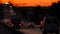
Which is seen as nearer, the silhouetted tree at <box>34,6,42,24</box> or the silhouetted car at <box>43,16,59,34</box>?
the silhouetted car at <box>43,16,59,34</box>

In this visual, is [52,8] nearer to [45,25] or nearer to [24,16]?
[24,16]

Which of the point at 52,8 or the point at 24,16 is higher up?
the point at 52,8

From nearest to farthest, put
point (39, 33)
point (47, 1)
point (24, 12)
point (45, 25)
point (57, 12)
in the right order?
1. point (45, 25)
2. point (39, 33)
3. point (47, 1)
4. point (57, 12)
5. point (24, 12)

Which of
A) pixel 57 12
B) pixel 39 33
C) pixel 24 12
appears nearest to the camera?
pixel 39 33

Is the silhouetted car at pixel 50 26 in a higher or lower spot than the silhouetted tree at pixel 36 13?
higher

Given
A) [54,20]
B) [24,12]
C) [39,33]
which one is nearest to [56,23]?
[54,20]

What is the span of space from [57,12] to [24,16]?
16.8 feet

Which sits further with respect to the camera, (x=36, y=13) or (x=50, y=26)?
(x=36, y=13)

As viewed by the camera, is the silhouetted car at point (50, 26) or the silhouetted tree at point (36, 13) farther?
the silhouetted tree at point (36, 13)

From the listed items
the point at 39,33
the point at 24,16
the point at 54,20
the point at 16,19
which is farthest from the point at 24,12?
the point at 54,20

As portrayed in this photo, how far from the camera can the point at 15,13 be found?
2655 cm

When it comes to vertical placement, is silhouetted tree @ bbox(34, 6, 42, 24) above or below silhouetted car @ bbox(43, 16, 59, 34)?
below

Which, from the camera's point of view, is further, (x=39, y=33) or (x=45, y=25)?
(x=39, y=33)

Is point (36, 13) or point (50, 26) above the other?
point (50, 26)
